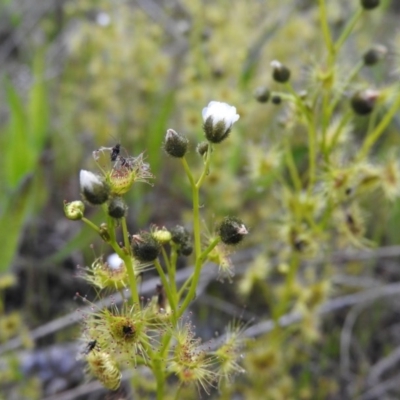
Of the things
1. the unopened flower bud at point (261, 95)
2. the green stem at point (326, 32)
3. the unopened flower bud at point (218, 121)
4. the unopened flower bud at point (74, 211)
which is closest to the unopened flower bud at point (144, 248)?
the unopened flower bud at point (74, 211)

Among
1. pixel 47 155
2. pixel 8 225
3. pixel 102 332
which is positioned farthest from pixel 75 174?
pixel 102 332

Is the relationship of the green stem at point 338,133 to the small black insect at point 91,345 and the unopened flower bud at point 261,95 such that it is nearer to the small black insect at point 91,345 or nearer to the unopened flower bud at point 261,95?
the unopened flower bud at point 261,95

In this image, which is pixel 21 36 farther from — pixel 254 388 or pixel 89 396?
pixel 254 388

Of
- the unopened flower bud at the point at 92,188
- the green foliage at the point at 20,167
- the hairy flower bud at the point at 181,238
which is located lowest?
the hairy flower bud at the point at 181,238

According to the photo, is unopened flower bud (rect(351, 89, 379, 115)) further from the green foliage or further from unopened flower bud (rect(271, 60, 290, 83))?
the green foliage

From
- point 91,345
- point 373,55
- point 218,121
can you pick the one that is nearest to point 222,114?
point 218,121

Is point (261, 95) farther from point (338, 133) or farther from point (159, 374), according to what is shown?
point (159, 374)
